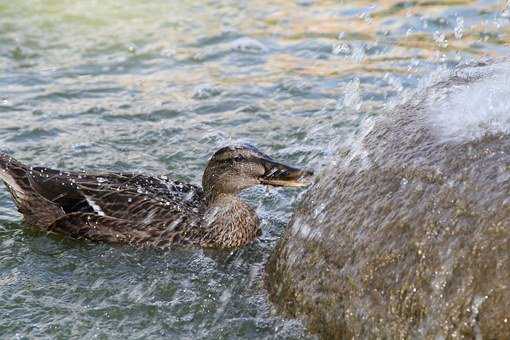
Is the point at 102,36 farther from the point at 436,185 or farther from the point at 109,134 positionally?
the point at 436,185

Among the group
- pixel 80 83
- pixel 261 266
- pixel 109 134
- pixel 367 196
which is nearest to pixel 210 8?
pixel 80 83

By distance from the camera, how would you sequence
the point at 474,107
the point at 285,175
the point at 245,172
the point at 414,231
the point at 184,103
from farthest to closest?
1. the point at 184,103
2. the point at 245,172
3. the point at 285,175
4. the point at 474,107
5. the point at 414,231

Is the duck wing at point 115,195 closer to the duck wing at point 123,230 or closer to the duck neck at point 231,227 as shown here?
the duck wing at point 123,230

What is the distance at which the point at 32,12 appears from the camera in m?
13.1

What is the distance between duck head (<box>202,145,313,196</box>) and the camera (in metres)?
7.04

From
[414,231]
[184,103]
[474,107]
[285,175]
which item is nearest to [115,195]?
[285,175]

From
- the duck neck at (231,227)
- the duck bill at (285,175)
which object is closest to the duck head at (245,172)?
the duck bill at (285,175)

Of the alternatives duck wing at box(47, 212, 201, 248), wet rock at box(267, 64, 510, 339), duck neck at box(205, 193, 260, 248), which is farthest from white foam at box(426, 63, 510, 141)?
duck wing at box(47, 212, 201, 248)

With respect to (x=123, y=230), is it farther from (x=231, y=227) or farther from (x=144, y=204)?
(x=231, y=227)

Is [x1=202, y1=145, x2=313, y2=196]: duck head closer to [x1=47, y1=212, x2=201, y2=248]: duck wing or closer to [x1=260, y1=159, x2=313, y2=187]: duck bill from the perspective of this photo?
[x1=260, y1=159, x2=313, y2=187]: duck bill

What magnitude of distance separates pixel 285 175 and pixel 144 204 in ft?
3.82

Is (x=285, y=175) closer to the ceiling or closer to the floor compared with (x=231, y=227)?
closer to the ceiling

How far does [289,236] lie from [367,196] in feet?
2.55

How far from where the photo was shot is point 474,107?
17.4 ft
